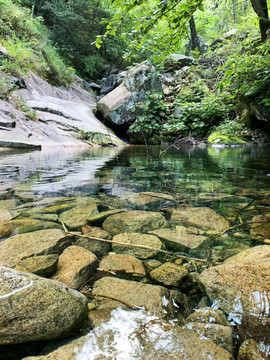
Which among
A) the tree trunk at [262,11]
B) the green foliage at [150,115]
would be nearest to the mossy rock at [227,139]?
the green foliage at [150,115]

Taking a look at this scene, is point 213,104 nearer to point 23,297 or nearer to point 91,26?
point 23,297

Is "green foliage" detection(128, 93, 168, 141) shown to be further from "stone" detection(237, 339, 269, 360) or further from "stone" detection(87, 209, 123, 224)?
"stone" detection(237, 339, 269, 360)

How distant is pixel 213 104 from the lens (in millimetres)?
11797

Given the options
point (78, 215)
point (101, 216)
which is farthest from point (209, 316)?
point (78, 215)

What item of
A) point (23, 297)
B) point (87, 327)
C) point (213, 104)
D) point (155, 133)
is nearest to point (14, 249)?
point (23, 297)

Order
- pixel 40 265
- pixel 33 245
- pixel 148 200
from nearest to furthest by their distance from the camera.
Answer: pixel 40 265 → pixel 33 245 → pixel 148 200

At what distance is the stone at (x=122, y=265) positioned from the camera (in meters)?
1.37

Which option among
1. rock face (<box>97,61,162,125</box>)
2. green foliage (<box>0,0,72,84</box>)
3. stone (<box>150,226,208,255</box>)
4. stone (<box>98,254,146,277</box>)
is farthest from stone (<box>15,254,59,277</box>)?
rock face (<box>97,61,162,125</box>)

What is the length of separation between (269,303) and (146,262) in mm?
721

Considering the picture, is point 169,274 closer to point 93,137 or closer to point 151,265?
point 151,265

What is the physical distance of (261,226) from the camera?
192 centimetres

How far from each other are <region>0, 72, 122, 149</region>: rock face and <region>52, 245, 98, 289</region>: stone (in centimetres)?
759

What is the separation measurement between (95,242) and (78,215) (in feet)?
1.81

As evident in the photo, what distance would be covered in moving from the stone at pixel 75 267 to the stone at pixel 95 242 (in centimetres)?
11
